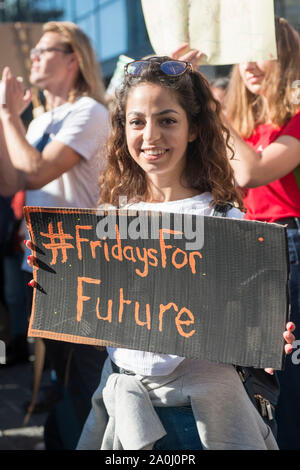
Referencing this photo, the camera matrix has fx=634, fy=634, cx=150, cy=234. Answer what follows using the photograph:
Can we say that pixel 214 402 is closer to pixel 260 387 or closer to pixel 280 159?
pixel 260 387

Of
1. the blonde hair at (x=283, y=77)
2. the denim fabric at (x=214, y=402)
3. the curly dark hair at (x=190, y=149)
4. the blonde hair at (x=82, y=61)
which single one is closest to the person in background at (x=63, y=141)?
the blonde hair at (x=82, y=61)

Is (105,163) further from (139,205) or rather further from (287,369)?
(287,369)

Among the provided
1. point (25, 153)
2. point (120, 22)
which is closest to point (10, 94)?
point (25, 153)

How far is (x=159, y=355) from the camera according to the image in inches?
68.8

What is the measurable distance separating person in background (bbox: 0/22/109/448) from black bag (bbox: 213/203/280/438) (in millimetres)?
975

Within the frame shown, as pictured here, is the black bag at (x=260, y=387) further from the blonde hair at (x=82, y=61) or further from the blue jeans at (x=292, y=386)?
the blonde hair at (x=82, y=61)

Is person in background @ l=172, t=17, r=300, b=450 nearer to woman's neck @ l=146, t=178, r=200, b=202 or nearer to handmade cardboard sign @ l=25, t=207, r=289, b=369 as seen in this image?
woman's neck @ l=146, t=178, r=200, b=202

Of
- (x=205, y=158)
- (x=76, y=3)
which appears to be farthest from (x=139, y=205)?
(x=76, y=3)

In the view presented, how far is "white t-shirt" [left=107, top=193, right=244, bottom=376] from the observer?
1732mm

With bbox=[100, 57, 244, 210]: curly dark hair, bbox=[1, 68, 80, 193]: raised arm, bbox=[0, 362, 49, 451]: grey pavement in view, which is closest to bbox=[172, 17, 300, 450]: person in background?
bbox=[100, 57, 244, 210]: curly dark hair

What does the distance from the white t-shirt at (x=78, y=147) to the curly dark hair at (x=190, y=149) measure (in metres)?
0.61

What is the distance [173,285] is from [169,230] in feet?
0.48

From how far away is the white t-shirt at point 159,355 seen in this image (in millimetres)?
1732

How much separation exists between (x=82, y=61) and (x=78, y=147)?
546 mm
